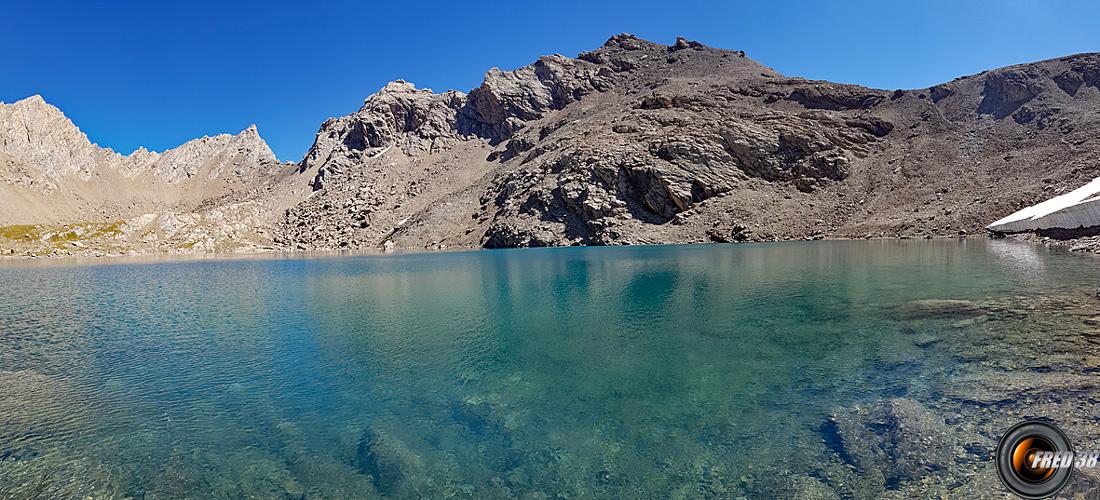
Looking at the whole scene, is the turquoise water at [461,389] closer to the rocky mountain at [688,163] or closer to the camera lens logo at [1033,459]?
the camera lens logo at [1033,459]

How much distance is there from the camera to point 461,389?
12.4 meters

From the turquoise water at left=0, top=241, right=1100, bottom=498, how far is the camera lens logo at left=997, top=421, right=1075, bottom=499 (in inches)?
130

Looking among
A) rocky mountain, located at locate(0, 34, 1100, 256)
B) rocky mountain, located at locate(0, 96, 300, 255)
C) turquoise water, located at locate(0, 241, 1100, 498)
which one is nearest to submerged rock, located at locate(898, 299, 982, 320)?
turquoise water, located at locate(0, 241, 1100, 498)

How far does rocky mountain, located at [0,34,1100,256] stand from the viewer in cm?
8444

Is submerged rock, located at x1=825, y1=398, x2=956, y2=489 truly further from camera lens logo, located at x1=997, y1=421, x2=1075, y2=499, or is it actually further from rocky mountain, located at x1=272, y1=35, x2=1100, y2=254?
rocky mountain, located at x1=272, y1=35, x2=1100, y2=254

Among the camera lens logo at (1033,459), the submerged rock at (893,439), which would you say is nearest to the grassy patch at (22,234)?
the submerged rock at (893,439)

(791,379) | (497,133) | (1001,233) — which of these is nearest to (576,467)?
(791,379)

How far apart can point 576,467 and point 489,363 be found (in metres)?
6.73

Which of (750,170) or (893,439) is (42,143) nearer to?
(750,170)

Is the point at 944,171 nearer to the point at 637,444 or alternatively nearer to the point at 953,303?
the point at 953,303

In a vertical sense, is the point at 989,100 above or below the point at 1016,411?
above

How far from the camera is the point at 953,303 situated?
1969cm

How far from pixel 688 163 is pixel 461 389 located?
92595mm

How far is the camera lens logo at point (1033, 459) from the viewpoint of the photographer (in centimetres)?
455
